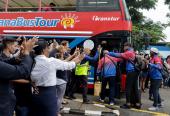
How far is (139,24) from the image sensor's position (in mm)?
26922

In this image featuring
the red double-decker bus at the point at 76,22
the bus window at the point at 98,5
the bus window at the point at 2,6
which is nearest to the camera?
the red double-decker bus at the point at 76,22

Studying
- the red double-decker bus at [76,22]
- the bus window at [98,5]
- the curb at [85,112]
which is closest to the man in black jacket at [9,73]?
the curb at [85,112]

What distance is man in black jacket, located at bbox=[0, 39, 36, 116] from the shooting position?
4180 millimetres

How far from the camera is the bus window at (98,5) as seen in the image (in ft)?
40.2

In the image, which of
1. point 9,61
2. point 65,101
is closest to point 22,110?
point 9,61

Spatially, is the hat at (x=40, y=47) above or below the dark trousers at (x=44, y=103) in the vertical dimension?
above

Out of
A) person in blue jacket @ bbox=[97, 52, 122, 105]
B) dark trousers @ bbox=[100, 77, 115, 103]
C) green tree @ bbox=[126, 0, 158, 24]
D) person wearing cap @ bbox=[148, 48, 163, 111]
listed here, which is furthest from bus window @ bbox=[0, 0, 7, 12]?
green tree @ bbox=[126, 0, 158, 24]

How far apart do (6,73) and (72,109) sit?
5.23 metres

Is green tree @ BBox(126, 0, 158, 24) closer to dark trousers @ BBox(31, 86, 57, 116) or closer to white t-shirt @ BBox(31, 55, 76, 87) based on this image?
white t-shirt @ BBox(31, 55, 76, 87)

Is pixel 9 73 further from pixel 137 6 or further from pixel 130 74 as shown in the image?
pixel 137 6

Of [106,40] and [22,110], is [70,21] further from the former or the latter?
[22,110]

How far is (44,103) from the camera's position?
5254 mm

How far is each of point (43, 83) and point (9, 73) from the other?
1.21 m

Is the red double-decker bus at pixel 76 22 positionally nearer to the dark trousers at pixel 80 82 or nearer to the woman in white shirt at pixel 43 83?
the dark trousers at pixel 80 82
